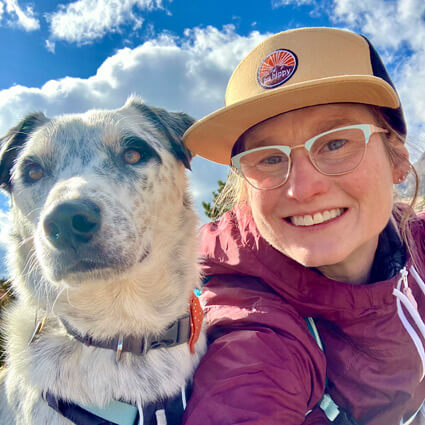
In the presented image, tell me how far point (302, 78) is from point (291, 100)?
0.14 m

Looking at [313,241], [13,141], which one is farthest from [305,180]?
[13,141]

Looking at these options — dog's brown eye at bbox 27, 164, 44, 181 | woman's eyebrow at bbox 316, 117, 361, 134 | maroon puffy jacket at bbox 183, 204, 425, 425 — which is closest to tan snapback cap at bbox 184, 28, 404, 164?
woman's eyebrow at bbox 316, 117, 361, 134

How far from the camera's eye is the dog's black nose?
1725 millimetres

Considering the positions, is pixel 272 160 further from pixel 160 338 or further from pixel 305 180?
pixel 160 338

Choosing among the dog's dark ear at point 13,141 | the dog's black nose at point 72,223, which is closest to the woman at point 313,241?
the dog's black nose at point 72,223

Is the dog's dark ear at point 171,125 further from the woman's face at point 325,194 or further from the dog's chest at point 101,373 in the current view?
the dog's chest at point 101,373

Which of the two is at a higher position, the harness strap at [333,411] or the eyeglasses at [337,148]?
the eyeglasses at [337,148]

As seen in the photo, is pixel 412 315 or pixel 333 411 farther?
pixel 412 315

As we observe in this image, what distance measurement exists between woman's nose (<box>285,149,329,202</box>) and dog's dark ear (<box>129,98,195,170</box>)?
930 mm

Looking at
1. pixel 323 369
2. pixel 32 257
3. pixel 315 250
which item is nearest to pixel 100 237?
pixel 32 257

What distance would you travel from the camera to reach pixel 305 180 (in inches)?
80.6

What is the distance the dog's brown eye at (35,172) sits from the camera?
230cm

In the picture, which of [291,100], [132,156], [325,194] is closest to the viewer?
[291,100]

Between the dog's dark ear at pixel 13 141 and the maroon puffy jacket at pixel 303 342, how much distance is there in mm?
1569
